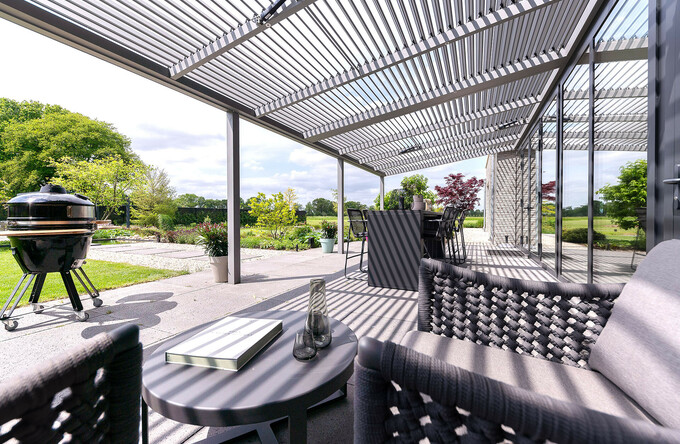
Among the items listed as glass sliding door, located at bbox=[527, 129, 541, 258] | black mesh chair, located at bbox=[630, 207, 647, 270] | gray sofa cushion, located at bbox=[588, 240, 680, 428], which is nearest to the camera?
gray sofa cushion, located at bbox=[588, 240, 680, 428]

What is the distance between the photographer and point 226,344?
1146mm

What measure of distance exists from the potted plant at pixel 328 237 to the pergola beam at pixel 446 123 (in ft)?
7.14

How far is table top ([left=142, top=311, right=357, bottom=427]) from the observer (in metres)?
0.83

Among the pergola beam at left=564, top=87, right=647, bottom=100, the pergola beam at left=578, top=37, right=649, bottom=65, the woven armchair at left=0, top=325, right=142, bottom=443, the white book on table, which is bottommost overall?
the white book on table

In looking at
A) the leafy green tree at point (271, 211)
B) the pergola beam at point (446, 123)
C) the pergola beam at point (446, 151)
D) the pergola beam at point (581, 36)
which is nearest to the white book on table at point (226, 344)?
the pergola beam at point (581, 36)

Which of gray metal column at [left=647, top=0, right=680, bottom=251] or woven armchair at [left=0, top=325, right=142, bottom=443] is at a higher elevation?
gray metal column at [left=647, top=0, right=680, bottom=251]

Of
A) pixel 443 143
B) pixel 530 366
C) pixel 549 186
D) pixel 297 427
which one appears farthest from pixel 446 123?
pixel 297 427

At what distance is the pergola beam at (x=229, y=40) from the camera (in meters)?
2.48

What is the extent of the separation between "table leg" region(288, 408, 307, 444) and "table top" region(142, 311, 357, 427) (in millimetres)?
33

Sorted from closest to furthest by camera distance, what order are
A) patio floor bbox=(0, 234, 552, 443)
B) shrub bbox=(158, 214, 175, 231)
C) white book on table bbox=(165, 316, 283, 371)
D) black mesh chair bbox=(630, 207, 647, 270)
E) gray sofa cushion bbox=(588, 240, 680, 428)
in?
gray sofa cushion bbox=(588, 240, 680, 428) → white book on table bbox=(165, 316, 283, 371) → patio floor bbox=(0, 234, 552, 443) → black mesh chair bbox=(630, 207, 647, 270) → shrub bbox=(158, 214, 175, 231)

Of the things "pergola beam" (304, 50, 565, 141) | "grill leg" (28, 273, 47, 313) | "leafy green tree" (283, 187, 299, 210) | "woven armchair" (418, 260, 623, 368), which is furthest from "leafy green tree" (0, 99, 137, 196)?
"woven armchair" (418, 260, 623, 368)

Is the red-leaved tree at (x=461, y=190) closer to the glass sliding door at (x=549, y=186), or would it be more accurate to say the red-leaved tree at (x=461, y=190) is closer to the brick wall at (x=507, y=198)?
the brick wall at (x=507, y=198)

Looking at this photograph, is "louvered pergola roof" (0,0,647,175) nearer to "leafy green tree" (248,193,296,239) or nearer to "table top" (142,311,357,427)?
"table top" (142,311,357,427)

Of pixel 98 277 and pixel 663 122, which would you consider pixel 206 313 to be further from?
pixel 663 122
